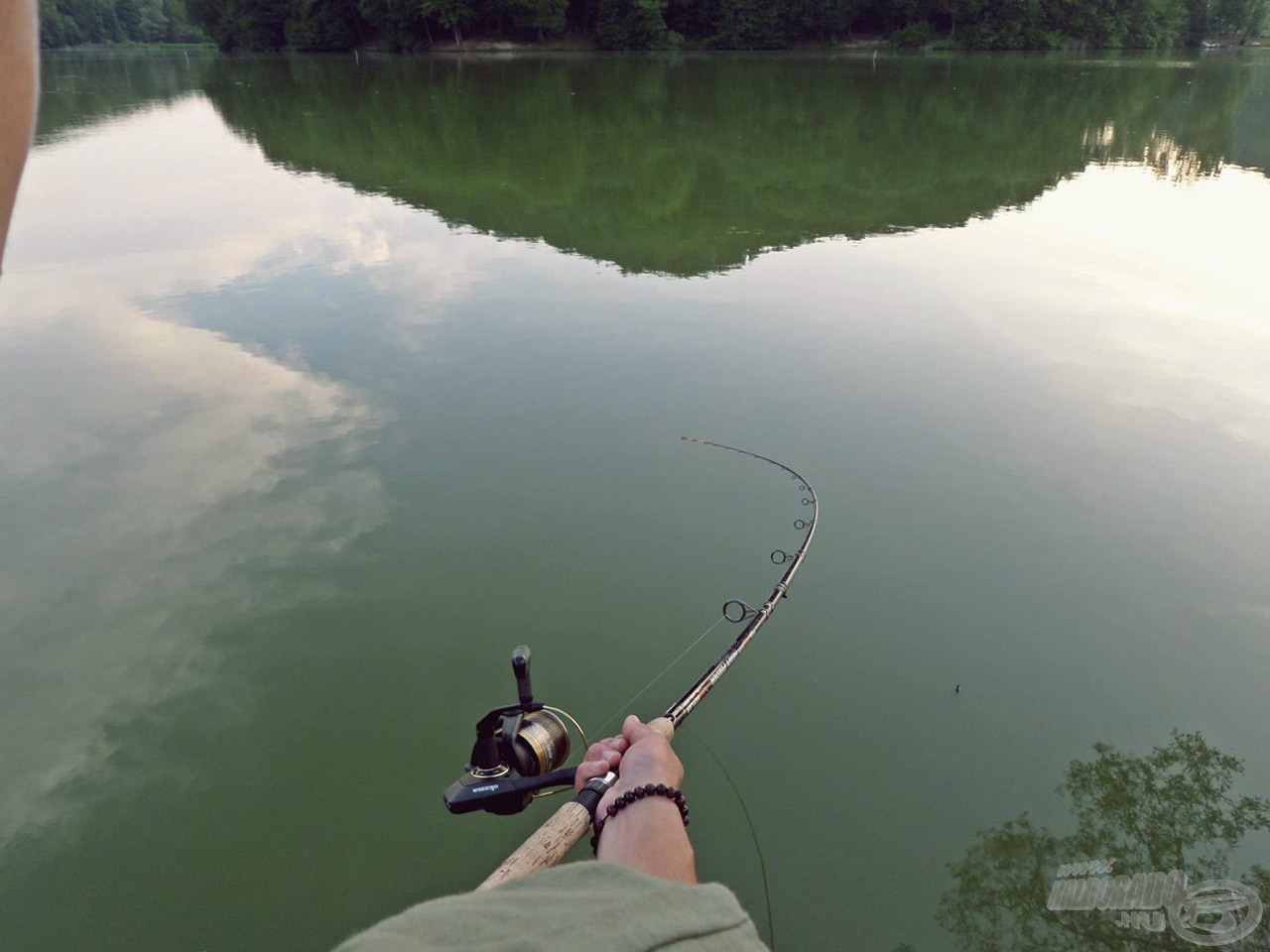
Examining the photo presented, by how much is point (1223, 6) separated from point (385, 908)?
48.2 metres

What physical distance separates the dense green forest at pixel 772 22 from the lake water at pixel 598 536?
1163 inches

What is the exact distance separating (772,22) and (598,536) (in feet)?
116

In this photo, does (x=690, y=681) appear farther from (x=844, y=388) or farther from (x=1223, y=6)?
(x=1223, y=6)

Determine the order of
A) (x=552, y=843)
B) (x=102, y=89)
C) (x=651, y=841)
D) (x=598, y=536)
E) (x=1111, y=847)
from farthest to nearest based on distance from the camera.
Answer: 1. (x=102, y=89)
2. (x=598, y=536)
3. (x=1111, y=847)
4. (x=552, y=843)
5. (x=651, y=841)

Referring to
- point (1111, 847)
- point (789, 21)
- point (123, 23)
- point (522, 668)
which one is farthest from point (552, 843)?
point (123, 23)

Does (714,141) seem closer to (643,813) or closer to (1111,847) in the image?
(1111,847)

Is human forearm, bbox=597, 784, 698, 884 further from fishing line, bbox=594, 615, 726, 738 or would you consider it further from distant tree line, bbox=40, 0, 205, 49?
distant tree line, bbox=40, 0, 205, 49

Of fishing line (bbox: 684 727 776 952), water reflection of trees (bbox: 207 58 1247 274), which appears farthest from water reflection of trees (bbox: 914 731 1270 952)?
water reflection of trees (bbox: 207 58 1247 274)

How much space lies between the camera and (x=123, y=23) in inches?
2255

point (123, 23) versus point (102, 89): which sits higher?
point (123, 23)

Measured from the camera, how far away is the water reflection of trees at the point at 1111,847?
6.12 ft

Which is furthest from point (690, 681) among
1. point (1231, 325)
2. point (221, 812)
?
point (1231, 325)

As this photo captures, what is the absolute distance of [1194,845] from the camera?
203 centimetres

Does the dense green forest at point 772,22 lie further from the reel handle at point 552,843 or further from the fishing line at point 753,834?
the reel handle at point 552,843
